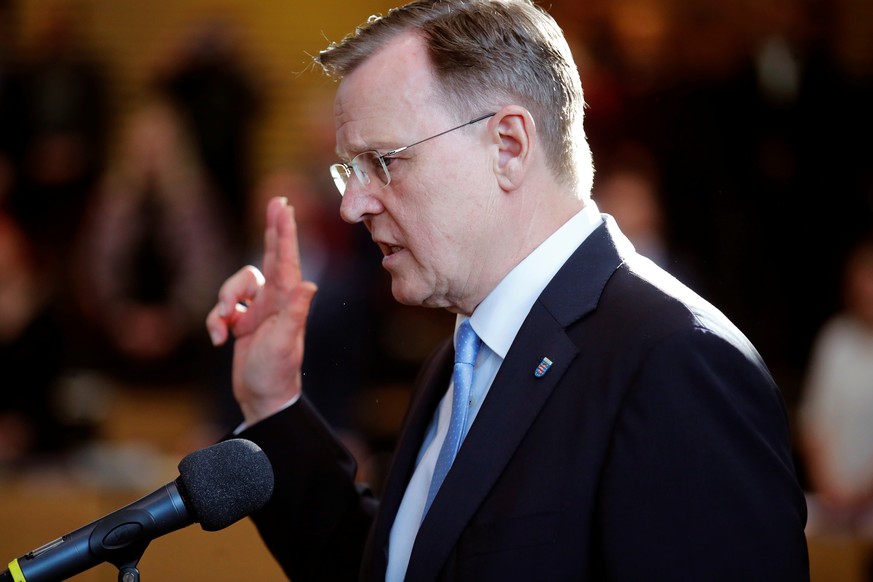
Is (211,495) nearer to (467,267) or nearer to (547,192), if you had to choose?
(467,267)

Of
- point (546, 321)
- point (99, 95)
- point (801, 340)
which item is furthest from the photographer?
point (99, 95)

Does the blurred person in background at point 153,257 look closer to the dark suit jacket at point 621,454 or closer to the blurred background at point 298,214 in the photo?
the blurred background at point 298,214

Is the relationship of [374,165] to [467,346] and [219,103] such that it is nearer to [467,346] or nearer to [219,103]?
[467,346]

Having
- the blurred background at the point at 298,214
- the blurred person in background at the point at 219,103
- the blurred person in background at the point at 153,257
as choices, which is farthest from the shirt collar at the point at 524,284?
the blurred person in background at the point at 219,103

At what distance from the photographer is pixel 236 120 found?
524cm

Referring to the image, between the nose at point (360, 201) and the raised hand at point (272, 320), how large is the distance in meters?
0.29

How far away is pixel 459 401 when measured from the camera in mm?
1673

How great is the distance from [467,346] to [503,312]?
0.09 metres

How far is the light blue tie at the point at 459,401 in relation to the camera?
1.64 m

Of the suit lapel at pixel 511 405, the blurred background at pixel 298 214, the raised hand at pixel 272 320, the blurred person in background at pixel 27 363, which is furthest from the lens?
the blurred person in background at pixel 27 363

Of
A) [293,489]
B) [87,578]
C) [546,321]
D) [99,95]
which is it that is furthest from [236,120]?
[546,321]

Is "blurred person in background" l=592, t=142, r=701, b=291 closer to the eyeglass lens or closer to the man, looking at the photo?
the man

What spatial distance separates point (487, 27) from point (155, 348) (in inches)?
148

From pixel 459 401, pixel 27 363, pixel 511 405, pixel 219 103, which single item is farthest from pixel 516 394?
pixel 219 103
